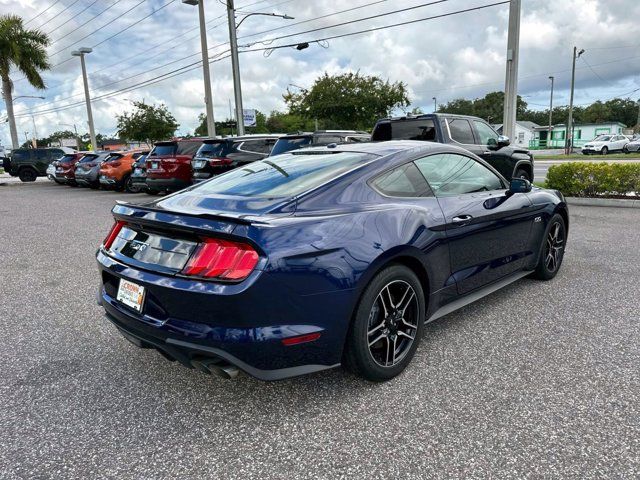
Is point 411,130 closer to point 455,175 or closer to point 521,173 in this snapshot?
point 521,173

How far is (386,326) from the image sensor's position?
292cm

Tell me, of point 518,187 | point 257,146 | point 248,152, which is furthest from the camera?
point 257,146

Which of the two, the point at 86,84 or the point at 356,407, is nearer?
the point at 356,407

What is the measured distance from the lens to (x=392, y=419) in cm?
255

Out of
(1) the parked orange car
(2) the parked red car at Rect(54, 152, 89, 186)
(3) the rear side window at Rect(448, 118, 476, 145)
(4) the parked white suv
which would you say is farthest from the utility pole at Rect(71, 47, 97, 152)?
(4) the parked white suv

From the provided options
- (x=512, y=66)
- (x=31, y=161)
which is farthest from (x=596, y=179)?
(x=31, y=161)

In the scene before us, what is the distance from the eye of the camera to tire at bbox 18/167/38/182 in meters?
26.8

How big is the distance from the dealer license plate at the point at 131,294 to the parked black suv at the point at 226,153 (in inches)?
354

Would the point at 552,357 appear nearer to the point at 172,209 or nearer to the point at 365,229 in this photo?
the point at 365,229

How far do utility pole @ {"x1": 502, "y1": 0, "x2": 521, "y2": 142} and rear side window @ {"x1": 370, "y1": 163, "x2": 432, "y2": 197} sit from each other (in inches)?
415

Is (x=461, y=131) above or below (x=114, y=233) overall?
above

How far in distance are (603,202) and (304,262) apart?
9.08m

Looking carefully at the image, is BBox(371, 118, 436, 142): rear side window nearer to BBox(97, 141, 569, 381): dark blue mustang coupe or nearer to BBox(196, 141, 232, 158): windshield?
BBox(196, 141, 232, 158): windshield

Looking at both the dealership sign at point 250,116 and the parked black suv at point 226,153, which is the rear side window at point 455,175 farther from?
the dealership sign at point 250,116
